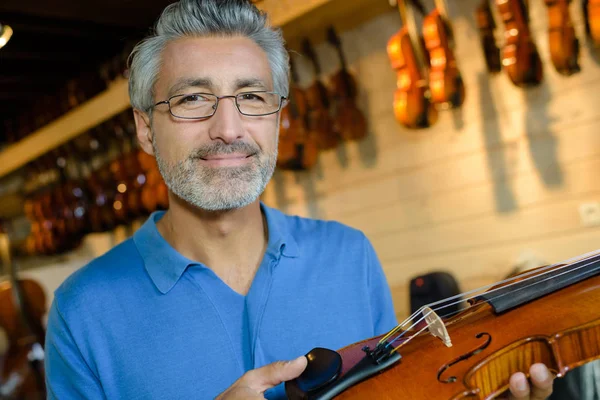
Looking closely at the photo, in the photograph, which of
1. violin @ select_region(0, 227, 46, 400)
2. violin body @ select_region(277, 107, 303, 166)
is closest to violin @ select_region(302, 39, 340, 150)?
violin body @ select_region(277, 107, 303, 166)

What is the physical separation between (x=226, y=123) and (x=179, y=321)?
471mm

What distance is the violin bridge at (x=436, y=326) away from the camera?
45.5 inches

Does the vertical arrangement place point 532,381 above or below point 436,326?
below

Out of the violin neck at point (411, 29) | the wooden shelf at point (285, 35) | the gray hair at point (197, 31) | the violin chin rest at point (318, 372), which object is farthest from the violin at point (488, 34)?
the violin chin rest at point (318, 372)

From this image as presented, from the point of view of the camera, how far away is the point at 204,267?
4.83 ft

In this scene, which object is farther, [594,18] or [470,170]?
[470,170]

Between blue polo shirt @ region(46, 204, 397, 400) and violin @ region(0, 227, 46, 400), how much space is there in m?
3.42

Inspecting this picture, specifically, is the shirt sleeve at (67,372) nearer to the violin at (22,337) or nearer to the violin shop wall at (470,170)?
the violin shop wall at (470,170)

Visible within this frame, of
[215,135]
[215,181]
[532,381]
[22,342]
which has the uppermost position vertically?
[215,135]

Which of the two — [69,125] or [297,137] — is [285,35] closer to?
[297,137]

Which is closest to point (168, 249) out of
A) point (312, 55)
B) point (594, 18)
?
point (594, 18)

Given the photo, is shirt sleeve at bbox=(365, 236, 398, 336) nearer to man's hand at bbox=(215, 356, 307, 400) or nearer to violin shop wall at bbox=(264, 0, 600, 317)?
man's hand at bbox=(215, 356, 307, 400)

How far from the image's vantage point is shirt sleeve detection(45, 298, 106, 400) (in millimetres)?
1370

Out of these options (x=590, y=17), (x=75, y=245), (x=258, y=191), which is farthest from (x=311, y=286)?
(x=75, y=245)
